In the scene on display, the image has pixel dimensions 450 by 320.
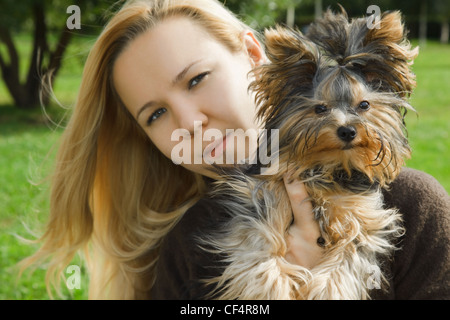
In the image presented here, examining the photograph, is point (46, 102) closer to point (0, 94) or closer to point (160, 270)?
point (0, 94)

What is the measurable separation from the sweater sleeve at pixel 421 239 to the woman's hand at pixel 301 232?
45 cm

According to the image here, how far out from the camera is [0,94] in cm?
2306

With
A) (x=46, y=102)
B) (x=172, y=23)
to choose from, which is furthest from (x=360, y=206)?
(x=46, y=102)

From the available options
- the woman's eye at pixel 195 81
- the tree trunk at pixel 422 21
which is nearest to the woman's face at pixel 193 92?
the woman's eye at pixel 195 81

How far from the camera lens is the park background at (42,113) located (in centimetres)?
577

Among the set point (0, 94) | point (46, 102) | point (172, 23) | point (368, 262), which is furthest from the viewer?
point (0, 94)

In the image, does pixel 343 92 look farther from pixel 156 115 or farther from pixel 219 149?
pixel 156 115

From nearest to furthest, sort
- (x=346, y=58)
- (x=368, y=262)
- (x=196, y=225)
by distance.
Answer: (x=346, y=58), (x=368, y=262), (x=196, y=225)

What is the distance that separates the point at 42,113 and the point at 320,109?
15526 millimetres

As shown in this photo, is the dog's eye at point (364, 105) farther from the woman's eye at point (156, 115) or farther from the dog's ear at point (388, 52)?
the woman's eye at point (156, 115)

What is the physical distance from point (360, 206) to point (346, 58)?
0.76 meters

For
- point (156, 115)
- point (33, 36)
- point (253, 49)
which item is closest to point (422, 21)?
point (33, 36)

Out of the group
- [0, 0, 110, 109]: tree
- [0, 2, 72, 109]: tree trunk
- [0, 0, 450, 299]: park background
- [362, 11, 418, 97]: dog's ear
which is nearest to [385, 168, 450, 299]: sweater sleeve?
[362, 11, 418, 97]: dog's ear
